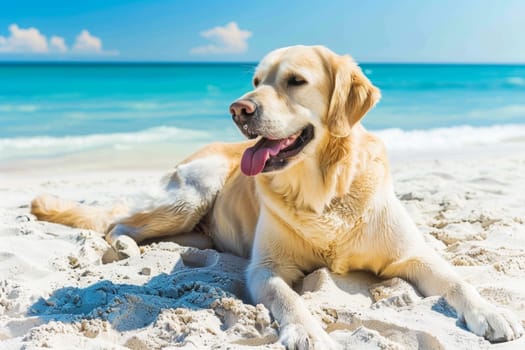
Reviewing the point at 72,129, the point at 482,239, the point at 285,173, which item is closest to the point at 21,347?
the point at 285,173

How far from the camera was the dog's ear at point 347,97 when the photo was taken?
2.88 meters

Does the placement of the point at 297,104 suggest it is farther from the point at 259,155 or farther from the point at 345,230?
the point at 345,230

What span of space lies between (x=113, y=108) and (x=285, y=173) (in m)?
16.8

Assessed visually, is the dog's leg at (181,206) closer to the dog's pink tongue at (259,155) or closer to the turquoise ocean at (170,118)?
the turquoise ocean at (170,118)

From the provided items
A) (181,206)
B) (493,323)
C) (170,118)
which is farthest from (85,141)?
(493,323)

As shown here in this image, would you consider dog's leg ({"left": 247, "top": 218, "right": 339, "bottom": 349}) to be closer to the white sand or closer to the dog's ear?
the white sand

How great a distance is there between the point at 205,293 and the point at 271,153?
0.73 m

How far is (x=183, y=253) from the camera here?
379 cm

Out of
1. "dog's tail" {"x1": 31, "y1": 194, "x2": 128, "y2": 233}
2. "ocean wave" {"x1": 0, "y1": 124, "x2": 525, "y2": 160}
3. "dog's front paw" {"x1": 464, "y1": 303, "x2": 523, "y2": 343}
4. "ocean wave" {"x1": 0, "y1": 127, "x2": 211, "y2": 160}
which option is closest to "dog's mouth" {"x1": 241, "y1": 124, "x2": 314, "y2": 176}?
"dog's front paw" {"x1": 464, "y1": 303, "x2": 523, "y2": 343}

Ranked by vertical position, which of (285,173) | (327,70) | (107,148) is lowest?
(107,148)

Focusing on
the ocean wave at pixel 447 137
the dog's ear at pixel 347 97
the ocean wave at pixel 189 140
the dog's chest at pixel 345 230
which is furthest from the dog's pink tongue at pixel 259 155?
the ocean wave at pixel 447 137

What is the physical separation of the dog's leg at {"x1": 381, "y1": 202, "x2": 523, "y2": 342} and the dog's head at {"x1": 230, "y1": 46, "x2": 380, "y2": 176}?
62 centimetres

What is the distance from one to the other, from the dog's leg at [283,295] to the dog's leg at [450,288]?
52 centimetres

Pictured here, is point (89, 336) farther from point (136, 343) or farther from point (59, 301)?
point (59, 301)
